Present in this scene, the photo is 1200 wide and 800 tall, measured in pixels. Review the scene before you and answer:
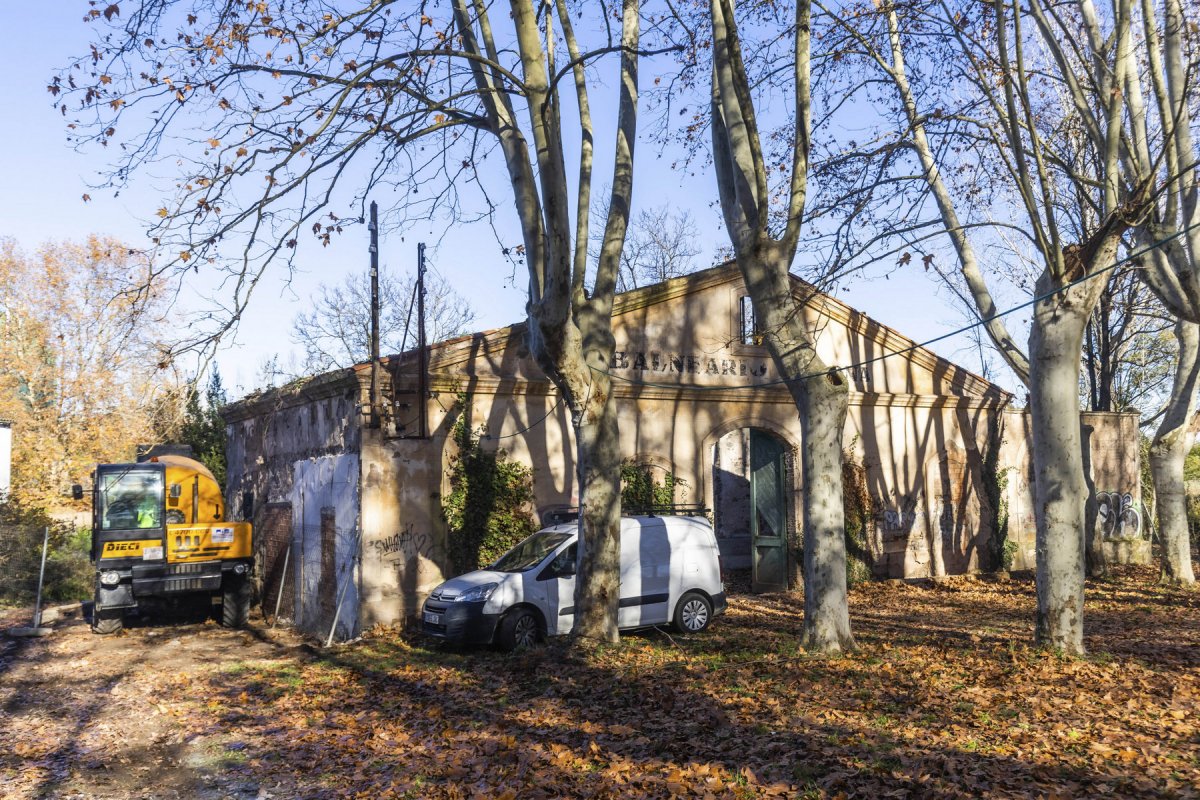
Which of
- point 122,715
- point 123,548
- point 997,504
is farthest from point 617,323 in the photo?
point 122,715

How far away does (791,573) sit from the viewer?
19.5 meters

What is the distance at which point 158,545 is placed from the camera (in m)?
17.2

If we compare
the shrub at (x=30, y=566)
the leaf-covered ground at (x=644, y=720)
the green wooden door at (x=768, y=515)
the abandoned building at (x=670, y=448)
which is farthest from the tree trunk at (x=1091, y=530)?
the shrub at (x=30, y=566)

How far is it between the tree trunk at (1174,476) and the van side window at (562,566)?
11.1 m

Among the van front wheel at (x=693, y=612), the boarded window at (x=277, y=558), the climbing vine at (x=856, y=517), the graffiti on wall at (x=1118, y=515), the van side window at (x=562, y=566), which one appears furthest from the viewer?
the graffiti on wall at (x=1118, y=515)

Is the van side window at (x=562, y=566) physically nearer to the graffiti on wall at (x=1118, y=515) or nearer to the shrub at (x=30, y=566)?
the graffiti on wall at (x=1118, y=515)

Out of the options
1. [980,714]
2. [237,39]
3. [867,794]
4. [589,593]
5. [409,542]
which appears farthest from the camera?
[409,542]

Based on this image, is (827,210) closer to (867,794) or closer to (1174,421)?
(867,794)

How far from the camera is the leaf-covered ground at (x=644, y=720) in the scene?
22.1 feet

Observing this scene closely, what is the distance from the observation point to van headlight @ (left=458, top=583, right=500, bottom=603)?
12.9m

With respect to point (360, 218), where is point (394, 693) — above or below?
below

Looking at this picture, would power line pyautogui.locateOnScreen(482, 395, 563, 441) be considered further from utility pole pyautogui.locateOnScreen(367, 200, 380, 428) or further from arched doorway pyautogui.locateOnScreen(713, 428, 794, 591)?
arched doorway pyautogui.locateOnScreen(713, 428, 794, 591)

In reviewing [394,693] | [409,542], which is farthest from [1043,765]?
[409,542]

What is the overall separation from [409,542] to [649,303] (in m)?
6.65
